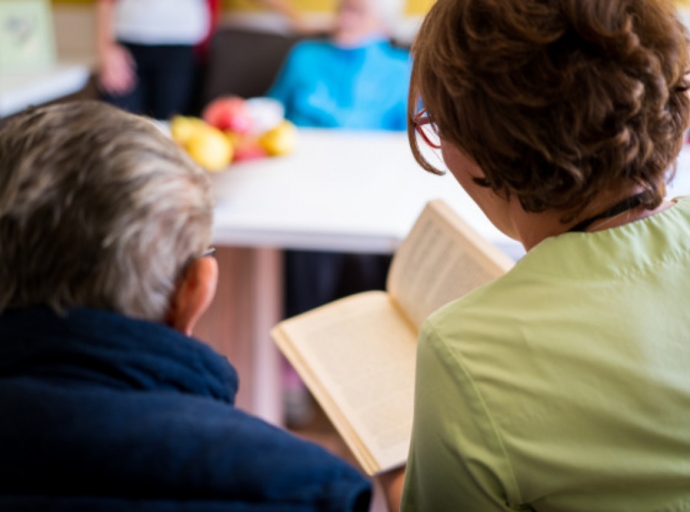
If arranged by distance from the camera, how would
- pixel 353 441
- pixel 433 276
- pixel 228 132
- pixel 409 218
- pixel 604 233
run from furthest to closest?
pixel 228 132 < pixel 409 218 < pixel 433 276 < pixel 353 441 < pixel 604 233

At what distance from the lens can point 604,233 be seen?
69 centimetres

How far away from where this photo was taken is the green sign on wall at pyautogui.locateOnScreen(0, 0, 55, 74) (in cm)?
281

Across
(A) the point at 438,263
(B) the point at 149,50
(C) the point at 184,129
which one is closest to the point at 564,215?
(A) the point at 438,263

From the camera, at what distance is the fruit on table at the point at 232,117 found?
1.75 m

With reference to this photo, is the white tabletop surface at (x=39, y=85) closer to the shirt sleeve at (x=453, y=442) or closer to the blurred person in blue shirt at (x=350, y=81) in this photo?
the blurred person in blue shirt at (x=350, y=81)

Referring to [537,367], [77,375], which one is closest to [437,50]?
[537,367]

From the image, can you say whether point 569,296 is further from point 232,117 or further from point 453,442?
point 232,117

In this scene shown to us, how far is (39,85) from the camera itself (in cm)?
278

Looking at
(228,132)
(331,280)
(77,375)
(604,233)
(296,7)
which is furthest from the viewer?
(296,7)

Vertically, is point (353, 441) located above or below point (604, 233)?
below

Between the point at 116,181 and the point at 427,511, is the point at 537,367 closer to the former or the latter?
the point at 427,511

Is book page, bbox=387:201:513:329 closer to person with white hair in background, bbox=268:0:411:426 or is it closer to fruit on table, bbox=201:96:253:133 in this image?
→ fruit on table, bbox=201:96:253:133

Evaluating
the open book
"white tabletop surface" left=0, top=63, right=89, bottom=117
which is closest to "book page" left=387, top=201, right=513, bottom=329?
the open book

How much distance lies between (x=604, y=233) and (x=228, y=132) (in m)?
1.22
